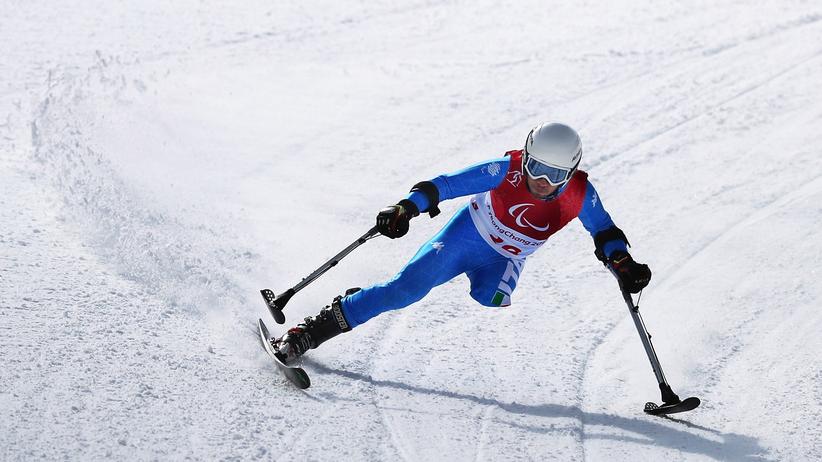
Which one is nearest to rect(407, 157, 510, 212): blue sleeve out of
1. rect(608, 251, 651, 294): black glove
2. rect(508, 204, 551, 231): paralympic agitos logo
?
rect(508, 204, 551, 231): paralympic agitos logo

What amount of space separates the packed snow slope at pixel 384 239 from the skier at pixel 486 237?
384 millimetres

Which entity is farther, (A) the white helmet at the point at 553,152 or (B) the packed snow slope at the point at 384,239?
(A) the white helmet at the point at 553,152

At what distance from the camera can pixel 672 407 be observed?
508cm

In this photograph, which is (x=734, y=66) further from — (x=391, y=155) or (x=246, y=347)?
(x=246, y=347)

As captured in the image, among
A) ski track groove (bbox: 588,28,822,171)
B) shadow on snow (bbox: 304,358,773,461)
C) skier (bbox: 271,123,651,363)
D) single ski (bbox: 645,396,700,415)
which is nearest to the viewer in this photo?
shadow on snow (bbox: 304,358,773,461)

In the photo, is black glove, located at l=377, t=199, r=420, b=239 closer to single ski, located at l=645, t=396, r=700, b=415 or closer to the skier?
the skier

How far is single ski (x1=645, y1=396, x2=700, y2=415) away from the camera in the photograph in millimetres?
5000

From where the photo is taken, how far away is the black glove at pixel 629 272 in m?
5.14

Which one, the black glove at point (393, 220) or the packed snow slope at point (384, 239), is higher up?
the black glove at point (393, 220)

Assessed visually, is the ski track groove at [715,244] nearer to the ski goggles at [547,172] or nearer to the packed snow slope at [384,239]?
the packed snow slope at [384,239]

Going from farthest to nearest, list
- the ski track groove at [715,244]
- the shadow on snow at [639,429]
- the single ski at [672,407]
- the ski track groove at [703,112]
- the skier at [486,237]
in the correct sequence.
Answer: the ski track groove at [703,112] → the ski track groove at [715,244] → the skier at [486,237] → the single ski at [672,407] → the shadow on snow at [639,429]

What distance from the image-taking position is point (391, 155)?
30.9ft

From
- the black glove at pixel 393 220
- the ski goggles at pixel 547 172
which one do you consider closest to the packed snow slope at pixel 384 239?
the black glove at pixel 393 220

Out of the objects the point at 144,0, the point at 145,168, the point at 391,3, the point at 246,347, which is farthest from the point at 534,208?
the point at 144,0
